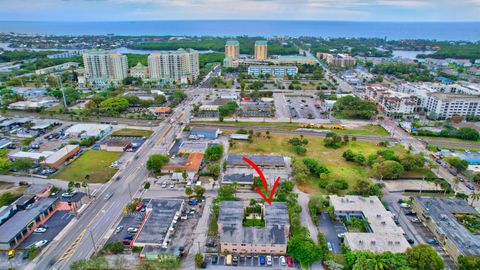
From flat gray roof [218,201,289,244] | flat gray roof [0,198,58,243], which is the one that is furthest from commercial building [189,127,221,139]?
flat gray roof [0,198,58,243]

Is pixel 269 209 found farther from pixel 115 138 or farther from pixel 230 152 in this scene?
pixel 115 138

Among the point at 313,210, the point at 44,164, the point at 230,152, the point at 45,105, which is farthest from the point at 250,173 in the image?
the point at 45,105

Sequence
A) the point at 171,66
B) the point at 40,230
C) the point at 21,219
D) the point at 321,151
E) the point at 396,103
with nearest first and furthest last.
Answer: the point at 40,230 < the point at 21,219 < the point at 321,151 < the point at 396,103 < the point at 171,66

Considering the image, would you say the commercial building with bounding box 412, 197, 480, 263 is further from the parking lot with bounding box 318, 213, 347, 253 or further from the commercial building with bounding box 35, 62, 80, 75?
the commercial building with bounding box 35, 62, 80, 75

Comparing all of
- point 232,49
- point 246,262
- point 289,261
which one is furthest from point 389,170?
point 232,49

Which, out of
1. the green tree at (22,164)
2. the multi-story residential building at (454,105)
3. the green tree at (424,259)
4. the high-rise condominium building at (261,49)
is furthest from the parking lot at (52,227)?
the high-rise condominium building at (261,49)

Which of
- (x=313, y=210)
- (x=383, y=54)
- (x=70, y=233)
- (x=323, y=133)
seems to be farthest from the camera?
(x=383, y=54)

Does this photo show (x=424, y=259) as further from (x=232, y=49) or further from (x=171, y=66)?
(x=232, y=49)

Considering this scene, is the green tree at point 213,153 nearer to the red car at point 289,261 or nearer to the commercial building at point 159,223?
the commercial building at point 159,223
